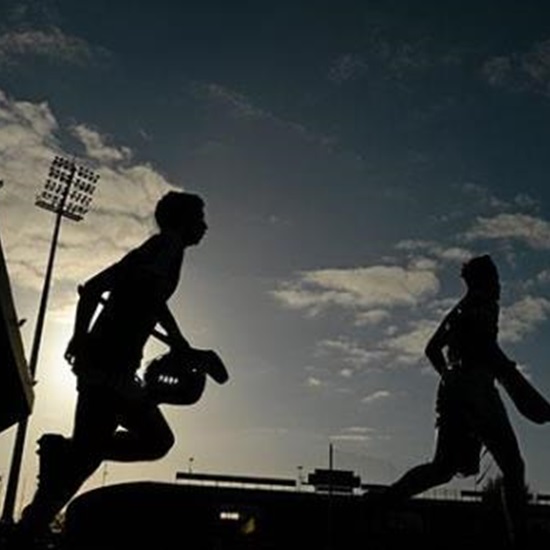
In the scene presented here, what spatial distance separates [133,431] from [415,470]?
2354 millimetres

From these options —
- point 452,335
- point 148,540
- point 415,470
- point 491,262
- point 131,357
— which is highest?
point 491,262

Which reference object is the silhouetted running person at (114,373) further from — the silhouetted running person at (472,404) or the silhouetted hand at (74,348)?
the silhouetted running person at (472,404)

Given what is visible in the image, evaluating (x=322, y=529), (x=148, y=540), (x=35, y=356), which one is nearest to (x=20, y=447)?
(x=35, y=356)

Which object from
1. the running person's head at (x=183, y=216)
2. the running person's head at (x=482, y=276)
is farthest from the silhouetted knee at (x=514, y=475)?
the running person's head at (x=183, y=216)

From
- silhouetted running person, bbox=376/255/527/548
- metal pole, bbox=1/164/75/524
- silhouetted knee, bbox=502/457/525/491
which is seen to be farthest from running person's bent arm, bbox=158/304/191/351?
metal pole, bbox=1/164/75/524

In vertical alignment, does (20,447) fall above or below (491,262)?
above

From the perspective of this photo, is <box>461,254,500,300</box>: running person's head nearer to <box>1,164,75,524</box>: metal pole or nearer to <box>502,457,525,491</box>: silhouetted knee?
<box>502,457,525,491</box>: silhouetted knee

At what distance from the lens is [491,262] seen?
5.96 meters

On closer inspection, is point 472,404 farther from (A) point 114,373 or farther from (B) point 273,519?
(B) point 273,519

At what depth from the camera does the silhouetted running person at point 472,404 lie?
534 cm

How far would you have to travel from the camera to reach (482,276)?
5.86 metres

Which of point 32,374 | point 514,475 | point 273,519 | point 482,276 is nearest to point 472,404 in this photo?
point 514,475

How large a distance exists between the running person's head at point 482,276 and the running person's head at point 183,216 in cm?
224

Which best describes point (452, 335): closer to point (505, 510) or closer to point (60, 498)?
point (505, 510)
